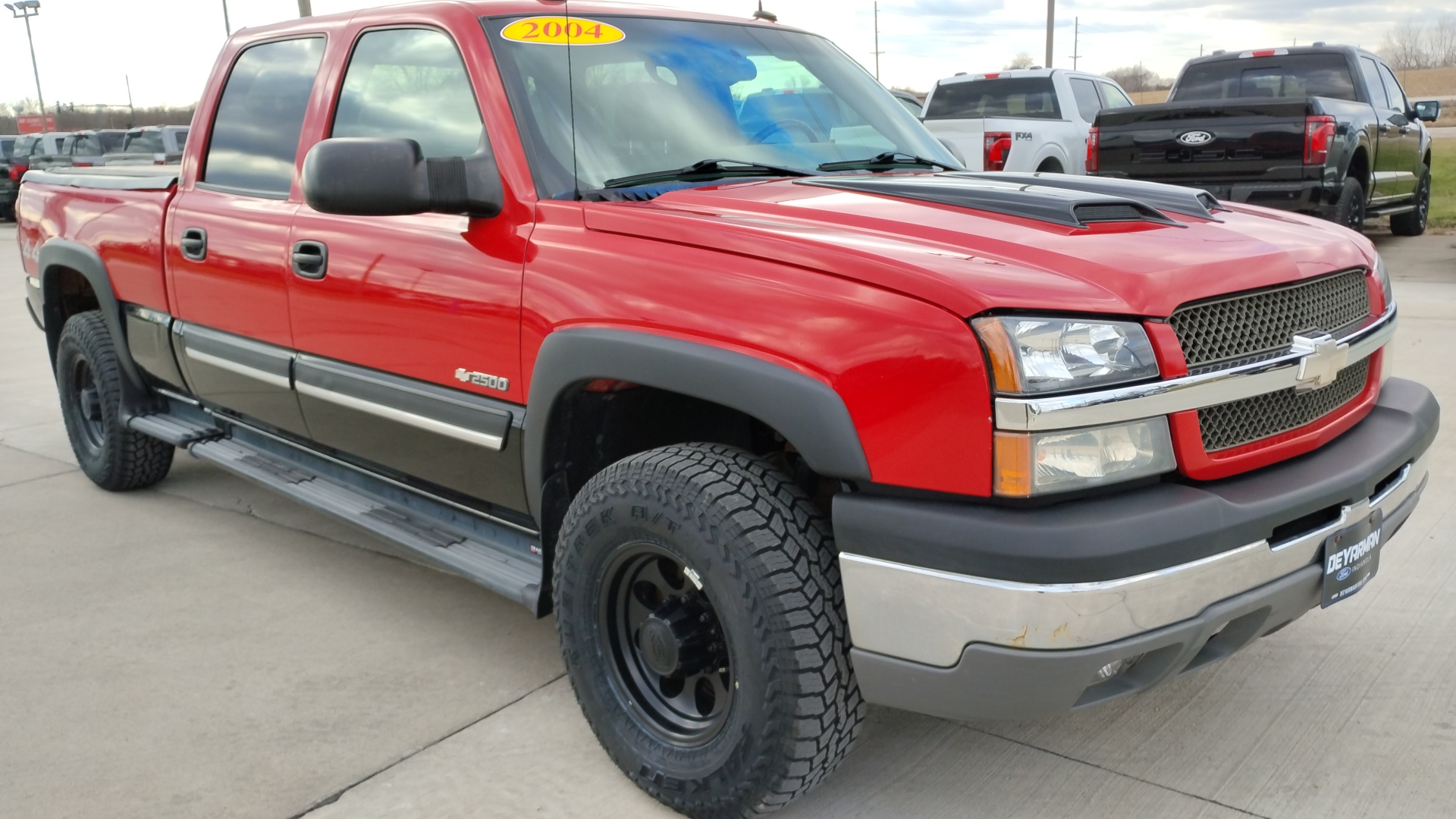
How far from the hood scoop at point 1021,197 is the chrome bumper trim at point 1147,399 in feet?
1.48

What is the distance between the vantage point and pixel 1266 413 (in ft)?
7.82

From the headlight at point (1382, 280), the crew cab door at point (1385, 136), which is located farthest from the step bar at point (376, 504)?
the crew cab door at point (1385, 136)

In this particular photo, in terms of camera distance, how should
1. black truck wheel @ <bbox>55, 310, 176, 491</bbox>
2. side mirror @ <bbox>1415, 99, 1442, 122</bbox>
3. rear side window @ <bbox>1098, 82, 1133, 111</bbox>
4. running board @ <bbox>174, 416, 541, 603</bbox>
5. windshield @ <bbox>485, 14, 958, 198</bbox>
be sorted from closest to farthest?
windshield @ <bbox>485, 14, 958, 198</bbox> → running board @ <bbox>174, 416, 541, 603</bbox> → black truck wheel @ <bbox>55, 310, 176, 491</bbox> → side mirror @ <bbox>1415, 99, 1442, 122</bbox> → rear side window @ <bbox>1098, 82, 1133, 111</bbox>

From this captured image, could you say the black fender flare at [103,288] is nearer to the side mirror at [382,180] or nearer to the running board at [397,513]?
the running board at [397,513]

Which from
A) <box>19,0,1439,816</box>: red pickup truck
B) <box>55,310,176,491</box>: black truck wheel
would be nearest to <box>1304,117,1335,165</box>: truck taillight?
<box>19,0,1439,816</box>: red pickup truck

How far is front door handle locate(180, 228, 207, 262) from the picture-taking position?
4.04 metres

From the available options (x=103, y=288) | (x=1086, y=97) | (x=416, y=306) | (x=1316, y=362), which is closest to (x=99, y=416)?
(x=103, y=288)

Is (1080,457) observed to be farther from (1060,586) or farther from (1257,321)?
(1257,321)

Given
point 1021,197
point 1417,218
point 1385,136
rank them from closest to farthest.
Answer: point 1021,197, point 1385,136, point 1417,218

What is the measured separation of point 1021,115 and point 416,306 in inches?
425

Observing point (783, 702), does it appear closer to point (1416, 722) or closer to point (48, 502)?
point (1416, 722)

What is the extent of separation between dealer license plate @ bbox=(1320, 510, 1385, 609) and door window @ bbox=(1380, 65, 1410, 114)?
1078 centimetres

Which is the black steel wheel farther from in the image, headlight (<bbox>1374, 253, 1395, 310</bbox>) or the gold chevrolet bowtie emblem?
headlight (<bbox>1374, 253, 1395, 310</bbox>)

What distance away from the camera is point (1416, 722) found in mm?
2914
